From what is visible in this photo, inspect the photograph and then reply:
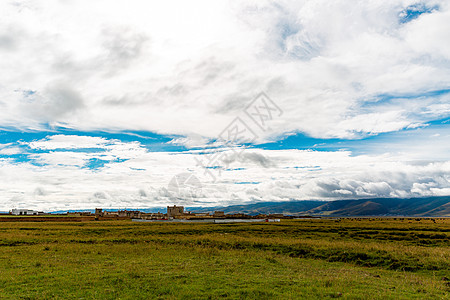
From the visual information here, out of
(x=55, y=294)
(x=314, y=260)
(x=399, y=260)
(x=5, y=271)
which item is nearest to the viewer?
(x=55, y=294)

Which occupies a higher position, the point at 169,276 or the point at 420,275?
the point at 169,276

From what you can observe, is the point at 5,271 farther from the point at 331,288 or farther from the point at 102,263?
the point at 331,288

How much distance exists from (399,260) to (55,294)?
29.7 m

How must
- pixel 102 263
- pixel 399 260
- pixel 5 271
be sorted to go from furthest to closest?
pixel 399 260, pixel 102 263, pixel 5 271

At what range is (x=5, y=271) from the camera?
23812 millimetres

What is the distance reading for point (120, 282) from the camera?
66.5ft

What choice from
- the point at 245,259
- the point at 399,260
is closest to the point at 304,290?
the point at 245,259

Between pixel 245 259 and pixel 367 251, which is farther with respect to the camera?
pixel 367 251

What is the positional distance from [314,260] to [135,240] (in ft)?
95.1

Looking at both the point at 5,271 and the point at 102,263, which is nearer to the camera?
the point at 5,271

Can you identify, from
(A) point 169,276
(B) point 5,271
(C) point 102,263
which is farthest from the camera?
(C) point 102,263

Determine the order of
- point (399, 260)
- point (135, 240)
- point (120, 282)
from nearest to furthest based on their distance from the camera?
point (120, 282) < point (399, 260) < point (135, 240)

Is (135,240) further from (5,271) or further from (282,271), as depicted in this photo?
(282,271)

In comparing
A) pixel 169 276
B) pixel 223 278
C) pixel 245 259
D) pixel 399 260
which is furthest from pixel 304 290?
pixel 399 260
